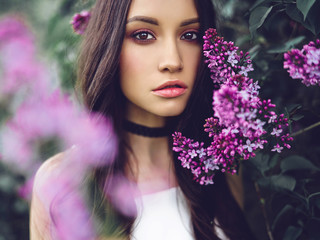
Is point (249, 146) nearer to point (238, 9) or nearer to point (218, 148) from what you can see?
point (218, 148)

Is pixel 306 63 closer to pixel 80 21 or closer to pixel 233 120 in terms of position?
pixel 233 120

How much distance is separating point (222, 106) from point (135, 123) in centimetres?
60

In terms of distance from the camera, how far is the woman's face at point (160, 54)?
958mm

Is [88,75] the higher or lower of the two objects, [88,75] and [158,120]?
the higher

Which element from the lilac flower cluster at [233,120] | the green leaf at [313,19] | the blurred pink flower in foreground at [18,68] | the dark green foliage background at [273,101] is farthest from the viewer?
the blurred pink flower in foreground at [18,68]

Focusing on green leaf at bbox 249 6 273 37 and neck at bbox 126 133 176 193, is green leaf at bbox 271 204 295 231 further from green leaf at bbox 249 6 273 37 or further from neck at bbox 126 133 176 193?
green leaf at bbox 249 6 273 37

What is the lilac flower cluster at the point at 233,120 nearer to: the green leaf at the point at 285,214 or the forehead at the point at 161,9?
the forehead at the point at 161,9

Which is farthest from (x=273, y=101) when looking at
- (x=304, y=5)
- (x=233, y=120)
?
(x=233, y=120)

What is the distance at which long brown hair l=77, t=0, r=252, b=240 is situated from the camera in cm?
102

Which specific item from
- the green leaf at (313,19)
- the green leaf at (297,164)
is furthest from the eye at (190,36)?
the green leaf at (297,164)

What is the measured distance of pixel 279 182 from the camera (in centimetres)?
100

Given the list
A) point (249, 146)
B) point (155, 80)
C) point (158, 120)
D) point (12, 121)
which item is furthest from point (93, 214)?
point (12, 121)

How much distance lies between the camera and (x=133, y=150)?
4.06ft

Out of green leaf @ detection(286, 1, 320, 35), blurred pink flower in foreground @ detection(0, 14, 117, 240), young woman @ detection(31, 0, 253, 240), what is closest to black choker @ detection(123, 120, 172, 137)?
young woman @ detection(31, 0, 253, 240)
